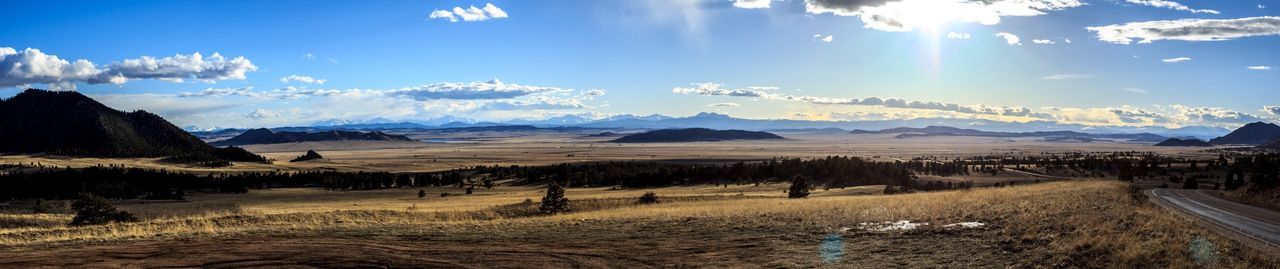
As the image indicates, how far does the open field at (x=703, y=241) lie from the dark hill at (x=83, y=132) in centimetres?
16219

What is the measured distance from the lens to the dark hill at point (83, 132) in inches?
6841

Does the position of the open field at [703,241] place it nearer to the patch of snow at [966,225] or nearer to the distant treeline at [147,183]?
the patch of snow at [966,225]

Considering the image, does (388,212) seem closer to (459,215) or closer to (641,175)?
(459,215)

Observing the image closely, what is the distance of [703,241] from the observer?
20688mm

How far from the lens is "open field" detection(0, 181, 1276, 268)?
15453 mm

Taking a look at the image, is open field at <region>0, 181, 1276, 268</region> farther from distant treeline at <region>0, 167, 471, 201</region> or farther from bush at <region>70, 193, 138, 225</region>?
distant treeline at <region>0, 167, 471, 201</region>

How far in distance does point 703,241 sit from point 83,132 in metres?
212

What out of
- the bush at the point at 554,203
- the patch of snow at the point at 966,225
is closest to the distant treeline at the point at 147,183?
the bush at the point at 554,203

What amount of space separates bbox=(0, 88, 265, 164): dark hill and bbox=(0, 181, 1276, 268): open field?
162m

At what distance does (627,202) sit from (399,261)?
32241 millimetres

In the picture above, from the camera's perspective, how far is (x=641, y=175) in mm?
95750

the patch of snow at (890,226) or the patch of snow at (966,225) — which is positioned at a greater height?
Answer: the patch of snow at (966,225)

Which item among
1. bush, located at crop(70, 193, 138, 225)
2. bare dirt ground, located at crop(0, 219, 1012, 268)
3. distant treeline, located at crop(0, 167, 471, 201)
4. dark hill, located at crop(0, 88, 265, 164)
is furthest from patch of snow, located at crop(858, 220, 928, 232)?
dark hill, located at crop(0, 88, 265, 164)

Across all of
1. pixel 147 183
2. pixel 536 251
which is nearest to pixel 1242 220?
pixel 536 251
